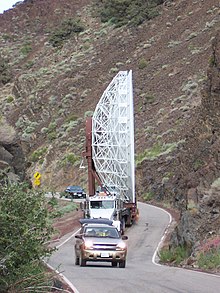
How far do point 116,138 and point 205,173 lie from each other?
8415mm

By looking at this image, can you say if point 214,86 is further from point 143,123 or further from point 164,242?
point 143,123

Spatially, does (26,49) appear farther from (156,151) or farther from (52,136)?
(156,151)

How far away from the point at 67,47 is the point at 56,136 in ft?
89.7

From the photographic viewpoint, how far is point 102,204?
3847 cm

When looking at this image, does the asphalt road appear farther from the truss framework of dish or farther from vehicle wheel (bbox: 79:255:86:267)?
the truss framework of dish

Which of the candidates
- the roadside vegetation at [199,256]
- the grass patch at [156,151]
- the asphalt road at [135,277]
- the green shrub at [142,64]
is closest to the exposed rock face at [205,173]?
Result: the roadside vegetation at [199,256]

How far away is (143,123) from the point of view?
68812 mm

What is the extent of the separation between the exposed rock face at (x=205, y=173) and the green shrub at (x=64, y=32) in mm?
61075

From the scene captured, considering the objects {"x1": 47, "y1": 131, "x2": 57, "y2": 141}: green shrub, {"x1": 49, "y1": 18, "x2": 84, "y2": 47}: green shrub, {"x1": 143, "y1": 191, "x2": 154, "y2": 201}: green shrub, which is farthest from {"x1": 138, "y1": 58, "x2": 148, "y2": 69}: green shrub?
{"x1": 143, "y1": 191, "x2": 154, "y2": 201}: green shrub

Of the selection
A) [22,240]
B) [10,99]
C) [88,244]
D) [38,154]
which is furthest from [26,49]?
[22,240]

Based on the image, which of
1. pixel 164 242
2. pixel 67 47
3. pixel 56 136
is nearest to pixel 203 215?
pixel 164 242

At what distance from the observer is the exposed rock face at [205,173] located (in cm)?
2778

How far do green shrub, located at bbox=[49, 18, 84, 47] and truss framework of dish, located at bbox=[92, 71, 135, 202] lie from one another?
204ft

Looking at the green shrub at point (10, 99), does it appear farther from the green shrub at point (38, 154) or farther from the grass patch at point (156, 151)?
the grass patch at point (156, 151)
